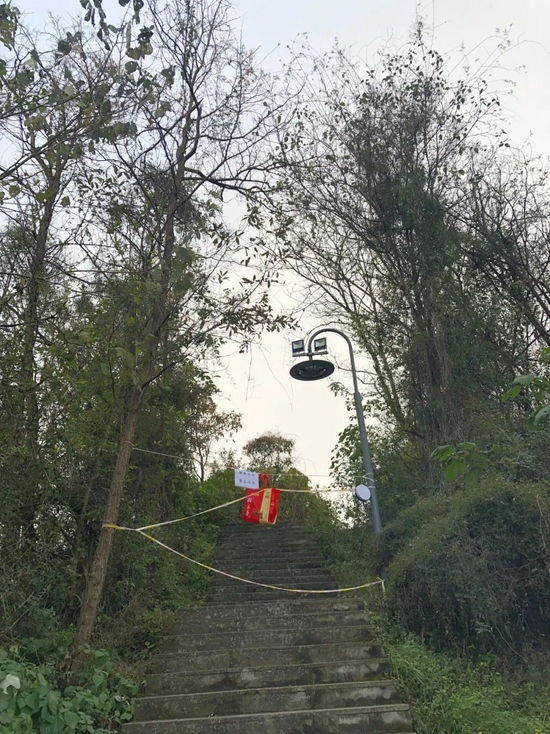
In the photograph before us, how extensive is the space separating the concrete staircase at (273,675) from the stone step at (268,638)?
0.01 m

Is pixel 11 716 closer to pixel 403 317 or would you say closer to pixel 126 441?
pixel 126 441

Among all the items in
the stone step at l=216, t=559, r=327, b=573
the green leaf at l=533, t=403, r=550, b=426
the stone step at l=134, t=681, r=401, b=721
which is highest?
the stone step at l=216, t=559, r=327, b=573

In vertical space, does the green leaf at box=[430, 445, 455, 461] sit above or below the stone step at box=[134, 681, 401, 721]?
above

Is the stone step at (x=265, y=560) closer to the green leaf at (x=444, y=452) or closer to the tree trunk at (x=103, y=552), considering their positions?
the tree trunk at (x=103, y=552)

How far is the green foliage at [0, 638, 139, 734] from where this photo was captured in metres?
4.39

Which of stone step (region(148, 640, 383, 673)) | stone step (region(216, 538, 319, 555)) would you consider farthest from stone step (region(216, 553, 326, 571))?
stone step (region(148, 640, 383, 673))

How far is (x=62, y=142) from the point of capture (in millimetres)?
4414

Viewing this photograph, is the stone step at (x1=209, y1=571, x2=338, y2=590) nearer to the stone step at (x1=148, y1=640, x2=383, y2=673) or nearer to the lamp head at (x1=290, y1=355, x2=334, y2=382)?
the stone step at (x1=148, y1=640, x2=383, y2=673)

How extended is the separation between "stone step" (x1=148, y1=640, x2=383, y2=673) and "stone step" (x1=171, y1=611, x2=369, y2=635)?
2.22 feet

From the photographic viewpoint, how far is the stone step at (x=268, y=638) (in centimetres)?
673

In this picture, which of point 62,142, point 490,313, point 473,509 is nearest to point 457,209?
point 490,313

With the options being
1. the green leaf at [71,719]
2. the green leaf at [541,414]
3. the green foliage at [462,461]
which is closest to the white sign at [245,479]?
the green leaf at [71,719]

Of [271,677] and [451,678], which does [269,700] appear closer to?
[271,677]

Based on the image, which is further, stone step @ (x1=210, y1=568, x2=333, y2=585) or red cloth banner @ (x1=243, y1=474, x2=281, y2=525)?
red cloth banner @ (x1=243, y1=474, x2=281, y2=525)
